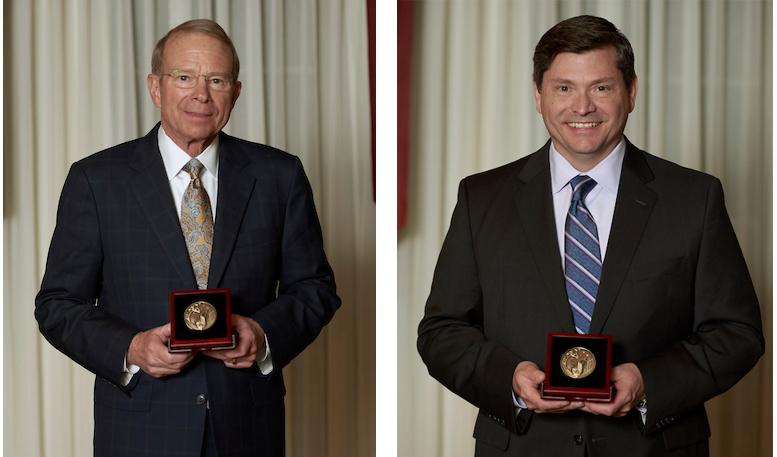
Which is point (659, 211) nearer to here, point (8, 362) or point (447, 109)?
point (447, 109)

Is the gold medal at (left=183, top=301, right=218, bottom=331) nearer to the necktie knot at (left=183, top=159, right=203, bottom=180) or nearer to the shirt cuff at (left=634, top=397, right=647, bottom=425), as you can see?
the necktie knot at (left=183, top=159, right=203, bottom=180)

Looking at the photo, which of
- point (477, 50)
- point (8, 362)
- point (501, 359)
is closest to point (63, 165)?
point (8, 362)

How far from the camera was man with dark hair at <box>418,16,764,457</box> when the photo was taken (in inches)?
89.6

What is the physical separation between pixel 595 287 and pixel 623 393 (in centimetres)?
25

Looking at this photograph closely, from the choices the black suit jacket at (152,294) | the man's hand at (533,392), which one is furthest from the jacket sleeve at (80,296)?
the man's hand at (533,392)

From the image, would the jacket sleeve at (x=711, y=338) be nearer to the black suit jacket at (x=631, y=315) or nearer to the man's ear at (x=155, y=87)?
the black suit jacket at (x=631, y=315)

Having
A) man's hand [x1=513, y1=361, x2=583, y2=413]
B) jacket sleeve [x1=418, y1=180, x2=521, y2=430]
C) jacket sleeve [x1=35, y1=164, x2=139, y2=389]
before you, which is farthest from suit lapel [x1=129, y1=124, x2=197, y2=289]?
man's hand [x1=513, y1=361, x2=583, y2=413]

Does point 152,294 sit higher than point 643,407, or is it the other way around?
point 152,294

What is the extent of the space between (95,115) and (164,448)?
1.40 meters

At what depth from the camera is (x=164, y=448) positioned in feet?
7.88

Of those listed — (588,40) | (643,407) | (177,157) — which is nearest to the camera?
(643,407)

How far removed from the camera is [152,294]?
7.88 feet

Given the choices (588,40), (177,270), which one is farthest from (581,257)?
(177,270)

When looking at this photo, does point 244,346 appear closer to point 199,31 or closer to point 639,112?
point 199,31
